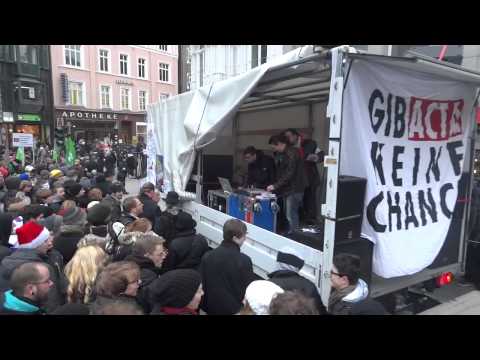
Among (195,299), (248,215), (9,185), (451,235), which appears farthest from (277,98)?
(9,185)

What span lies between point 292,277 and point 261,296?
0.63 m

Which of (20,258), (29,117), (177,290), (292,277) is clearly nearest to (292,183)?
(292,277)

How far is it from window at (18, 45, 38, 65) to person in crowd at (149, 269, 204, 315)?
25774 mm

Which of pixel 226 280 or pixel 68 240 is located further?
pixel 68 240

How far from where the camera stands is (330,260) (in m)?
2.78

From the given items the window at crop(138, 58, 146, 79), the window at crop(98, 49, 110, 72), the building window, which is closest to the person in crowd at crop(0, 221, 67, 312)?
the building window

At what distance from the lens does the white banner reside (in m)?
3.11

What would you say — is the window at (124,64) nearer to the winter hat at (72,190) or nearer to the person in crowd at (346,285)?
the winter hat at (72,190)

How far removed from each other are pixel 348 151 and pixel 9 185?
6.44m

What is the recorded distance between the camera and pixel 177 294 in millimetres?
2129

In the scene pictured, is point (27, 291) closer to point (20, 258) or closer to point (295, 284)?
point (20, 258)

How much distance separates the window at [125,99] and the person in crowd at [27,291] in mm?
30009

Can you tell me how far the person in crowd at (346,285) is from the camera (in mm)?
2289

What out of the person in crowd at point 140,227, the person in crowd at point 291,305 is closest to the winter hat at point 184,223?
the person in crowd at point 140,227
